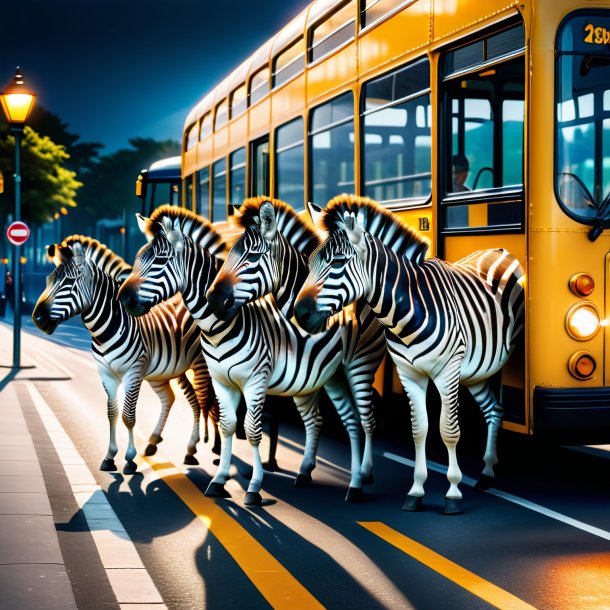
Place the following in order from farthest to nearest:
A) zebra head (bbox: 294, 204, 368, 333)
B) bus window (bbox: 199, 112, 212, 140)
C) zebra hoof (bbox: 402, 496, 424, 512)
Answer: bus window (bbox: 199, 112, 212, 140) < zebra hoof (bbox: 402, 496, 424, 512) < zebra head (bbox: 294, 204, 368, 333)

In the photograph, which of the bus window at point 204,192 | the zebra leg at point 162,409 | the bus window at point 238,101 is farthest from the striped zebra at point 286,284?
the bus window at point 204,192

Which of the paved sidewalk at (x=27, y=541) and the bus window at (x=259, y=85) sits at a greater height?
the bus window at (x=259, y=85)

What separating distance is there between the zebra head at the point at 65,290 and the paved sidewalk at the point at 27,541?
1.18m

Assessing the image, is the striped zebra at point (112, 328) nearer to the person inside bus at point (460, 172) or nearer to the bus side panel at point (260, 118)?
A: the person inside bus at point (460, 172)

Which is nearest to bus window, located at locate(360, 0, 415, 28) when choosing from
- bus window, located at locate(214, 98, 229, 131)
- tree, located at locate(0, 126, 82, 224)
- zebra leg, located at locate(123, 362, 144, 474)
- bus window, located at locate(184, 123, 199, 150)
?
zebra leg, located at locate(123, 362, 144, 474)

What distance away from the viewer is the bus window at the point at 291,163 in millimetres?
11609

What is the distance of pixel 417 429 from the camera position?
307 inches

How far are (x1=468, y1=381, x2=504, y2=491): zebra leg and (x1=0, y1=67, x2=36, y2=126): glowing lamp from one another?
1294cm

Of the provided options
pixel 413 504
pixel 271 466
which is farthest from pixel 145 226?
pixel 413 504

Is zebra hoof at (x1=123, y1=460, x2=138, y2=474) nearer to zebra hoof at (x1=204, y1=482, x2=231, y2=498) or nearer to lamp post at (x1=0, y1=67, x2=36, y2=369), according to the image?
zebra hoof at (x1=204, y1=482, x2=231, y2=498)

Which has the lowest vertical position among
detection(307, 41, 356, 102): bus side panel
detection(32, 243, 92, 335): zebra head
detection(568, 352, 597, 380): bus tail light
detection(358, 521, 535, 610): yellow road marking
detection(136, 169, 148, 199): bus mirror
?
detection(358, 521, 535, 610): yellow road marking

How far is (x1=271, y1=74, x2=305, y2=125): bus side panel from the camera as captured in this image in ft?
38.5

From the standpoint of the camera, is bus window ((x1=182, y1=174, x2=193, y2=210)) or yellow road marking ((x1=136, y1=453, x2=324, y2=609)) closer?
yellow road marking ((x1=136, y1=453, x2=324, y2=609))

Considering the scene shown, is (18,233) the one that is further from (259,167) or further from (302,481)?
(302,481)
